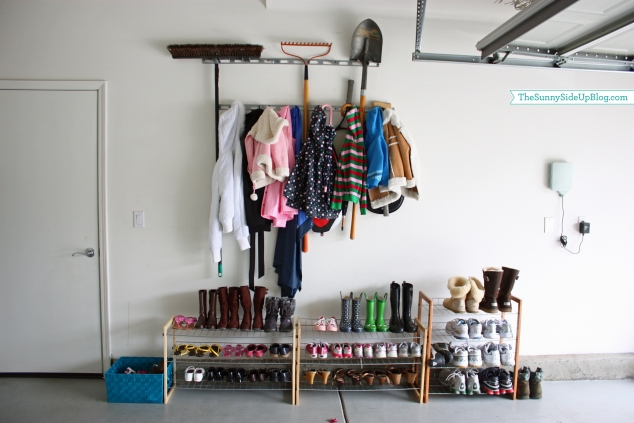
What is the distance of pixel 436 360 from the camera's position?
2201mm

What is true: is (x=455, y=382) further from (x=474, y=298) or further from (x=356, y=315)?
(x=356, y=315)

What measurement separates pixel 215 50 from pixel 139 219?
1.23 meters

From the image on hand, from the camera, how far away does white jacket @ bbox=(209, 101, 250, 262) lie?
2240mm

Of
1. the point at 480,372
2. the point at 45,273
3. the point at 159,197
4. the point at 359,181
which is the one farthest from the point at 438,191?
the point at 45,273

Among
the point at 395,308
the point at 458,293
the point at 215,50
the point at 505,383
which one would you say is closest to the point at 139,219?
the point at 215,50

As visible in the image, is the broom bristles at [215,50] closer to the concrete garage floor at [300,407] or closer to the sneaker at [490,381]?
the concrete garage floor at [300,407]

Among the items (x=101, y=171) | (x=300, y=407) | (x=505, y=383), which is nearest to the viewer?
(x=300, y=407)

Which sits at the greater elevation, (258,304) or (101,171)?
(101,171)

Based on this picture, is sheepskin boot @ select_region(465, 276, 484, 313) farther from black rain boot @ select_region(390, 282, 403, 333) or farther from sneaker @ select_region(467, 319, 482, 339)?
black rain boot @ select_region(390, 282, 403, 333)

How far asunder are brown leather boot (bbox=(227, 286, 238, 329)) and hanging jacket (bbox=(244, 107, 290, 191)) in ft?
2.23

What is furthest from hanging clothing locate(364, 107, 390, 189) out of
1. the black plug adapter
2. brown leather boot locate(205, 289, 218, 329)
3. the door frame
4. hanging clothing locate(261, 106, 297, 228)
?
the door frame

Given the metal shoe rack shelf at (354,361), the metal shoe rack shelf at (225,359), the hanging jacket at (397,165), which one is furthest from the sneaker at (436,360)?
the hanging jacket at (397,165)

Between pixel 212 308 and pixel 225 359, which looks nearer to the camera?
pixel 212 308

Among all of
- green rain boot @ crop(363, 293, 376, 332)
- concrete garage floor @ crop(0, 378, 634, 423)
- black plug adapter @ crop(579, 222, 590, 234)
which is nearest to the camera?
concrete garage floor @ crop(0, 378, 634, 423)
